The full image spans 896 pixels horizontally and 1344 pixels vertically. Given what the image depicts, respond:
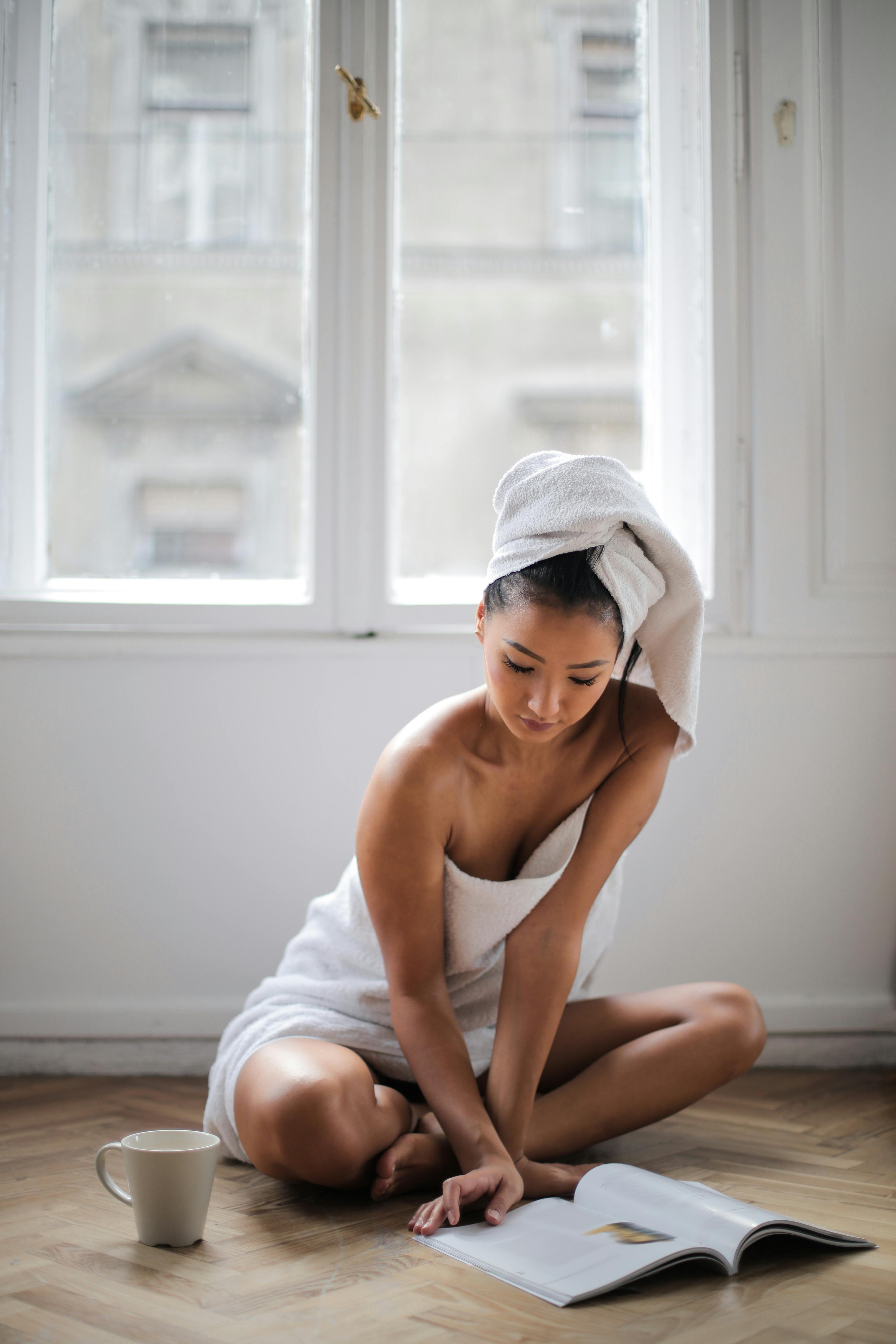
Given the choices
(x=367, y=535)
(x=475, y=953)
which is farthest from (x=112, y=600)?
(x=475, y=953)

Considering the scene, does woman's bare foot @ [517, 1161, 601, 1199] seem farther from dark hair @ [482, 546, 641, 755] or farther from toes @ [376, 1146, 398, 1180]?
dark hair @ [482, 546, 641, 755]

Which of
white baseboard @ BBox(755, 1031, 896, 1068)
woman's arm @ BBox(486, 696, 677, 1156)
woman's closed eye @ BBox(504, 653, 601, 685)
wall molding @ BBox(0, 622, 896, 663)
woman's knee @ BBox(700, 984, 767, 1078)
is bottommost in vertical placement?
white baseboard @ BBox(755, 1031, 896, 1068)

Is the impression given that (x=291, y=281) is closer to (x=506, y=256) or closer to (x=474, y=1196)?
(x=506, y=256)

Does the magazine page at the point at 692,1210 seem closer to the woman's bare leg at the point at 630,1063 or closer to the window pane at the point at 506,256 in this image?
the woman's bare leg at the point at 630,1063

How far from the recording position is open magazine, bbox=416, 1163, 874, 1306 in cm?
80

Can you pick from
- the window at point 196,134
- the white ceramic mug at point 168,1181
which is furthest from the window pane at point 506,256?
the white ceramic mug at point 168,1181

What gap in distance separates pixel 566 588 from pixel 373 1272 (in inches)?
23.2

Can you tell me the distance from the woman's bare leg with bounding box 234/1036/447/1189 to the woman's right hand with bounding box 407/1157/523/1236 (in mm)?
85

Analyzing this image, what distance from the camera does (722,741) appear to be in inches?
63.4

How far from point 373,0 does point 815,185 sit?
0.71 meters

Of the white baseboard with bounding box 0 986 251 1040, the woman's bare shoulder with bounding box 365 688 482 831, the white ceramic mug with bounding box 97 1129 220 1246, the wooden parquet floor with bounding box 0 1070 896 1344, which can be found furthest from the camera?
the white baseboard with bounding box 0 986 251 1040

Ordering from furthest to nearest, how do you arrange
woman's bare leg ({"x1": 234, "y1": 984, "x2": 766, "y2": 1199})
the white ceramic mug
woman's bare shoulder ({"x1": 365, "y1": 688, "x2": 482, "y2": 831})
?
woman's bare shoulder ({"x1": 365, "y1": 688, "x2": 482, "y2": 831}), woman's bare leg ({"x1": 234, "y1": 984, "x2": 766, "y2": 1199}), the white ceramic mug

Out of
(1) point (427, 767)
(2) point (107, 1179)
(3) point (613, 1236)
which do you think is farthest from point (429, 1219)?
(1) point (427, 767)

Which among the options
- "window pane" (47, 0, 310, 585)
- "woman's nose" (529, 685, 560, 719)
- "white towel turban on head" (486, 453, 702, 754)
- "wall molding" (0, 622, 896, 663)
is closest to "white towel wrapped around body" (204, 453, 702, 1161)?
"white towel turban on head" (486, 453, 702, 754)
